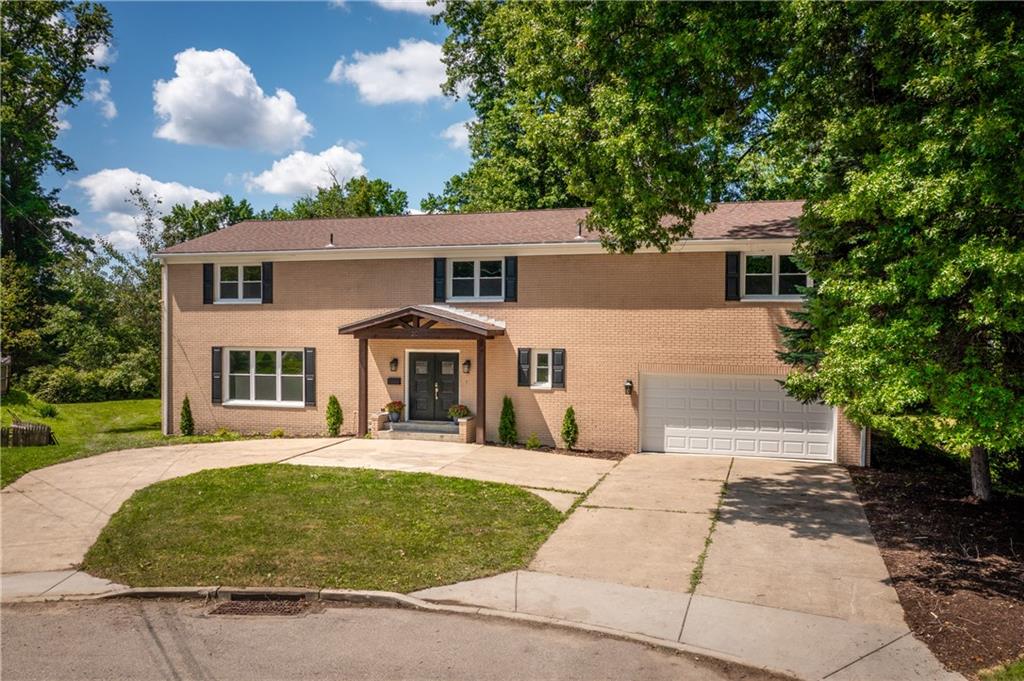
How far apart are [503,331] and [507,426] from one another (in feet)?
8.03

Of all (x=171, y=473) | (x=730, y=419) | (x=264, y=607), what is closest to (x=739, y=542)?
(x=264, y=607)

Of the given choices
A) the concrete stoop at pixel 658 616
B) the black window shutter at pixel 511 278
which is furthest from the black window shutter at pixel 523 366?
the concrete stoop at pixel 658 616

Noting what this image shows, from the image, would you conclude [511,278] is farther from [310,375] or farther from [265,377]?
[265,377]

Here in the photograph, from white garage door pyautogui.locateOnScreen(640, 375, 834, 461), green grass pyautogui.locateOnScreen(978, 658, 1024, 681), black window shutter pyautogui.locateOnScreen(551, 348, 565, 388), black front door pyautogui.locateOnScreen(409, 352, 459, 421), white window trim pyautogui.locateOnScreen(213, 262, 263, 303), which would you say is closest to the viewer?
green grass pyautogui.locateOnScreen(978, 658, 1024, 681)

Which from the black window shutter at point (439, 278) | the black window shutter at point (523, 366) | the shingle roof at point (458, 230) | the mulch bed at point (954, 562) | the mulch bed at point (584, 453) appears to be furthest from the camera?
the black window shutter at point (439, 278)

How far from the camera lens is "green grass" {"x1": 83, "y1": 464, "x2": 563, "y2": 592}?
7949mm

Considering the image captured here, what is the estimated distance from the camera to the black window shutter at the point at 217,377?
19062 mm

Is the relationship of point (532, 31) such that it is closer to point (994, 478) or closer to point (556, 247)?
point (556, 247)

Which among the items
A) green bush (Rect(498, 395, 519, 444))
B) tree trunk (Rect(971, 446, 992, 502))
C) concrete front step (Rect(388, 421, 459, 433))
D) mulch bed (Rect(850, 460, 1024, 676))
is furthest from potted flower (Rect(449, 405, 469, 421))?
tree trunk (Rect(971, 446, 992, 502))

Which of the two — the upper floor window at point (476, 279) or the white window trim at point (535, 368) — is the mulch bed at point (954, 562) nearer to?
the white window trim at point (535, 368)

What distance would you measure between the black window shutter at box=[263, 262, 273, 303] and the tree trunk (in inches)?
661

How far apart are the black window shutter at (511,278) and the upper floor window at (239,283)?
733 cm

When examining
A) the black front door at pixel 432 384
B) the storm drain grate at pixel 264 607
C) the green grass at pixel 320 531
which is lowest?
the storm drain grate at pixel 264 607

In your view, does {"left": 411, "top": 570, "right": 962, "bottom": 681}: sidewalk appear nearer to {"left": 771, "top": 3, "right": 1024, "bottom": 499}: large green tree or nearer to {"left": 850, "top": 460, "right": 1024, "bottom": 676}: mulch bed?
{"left": 850, "top": 460, "right": 1024, "bottom": 676}: mulch bed
